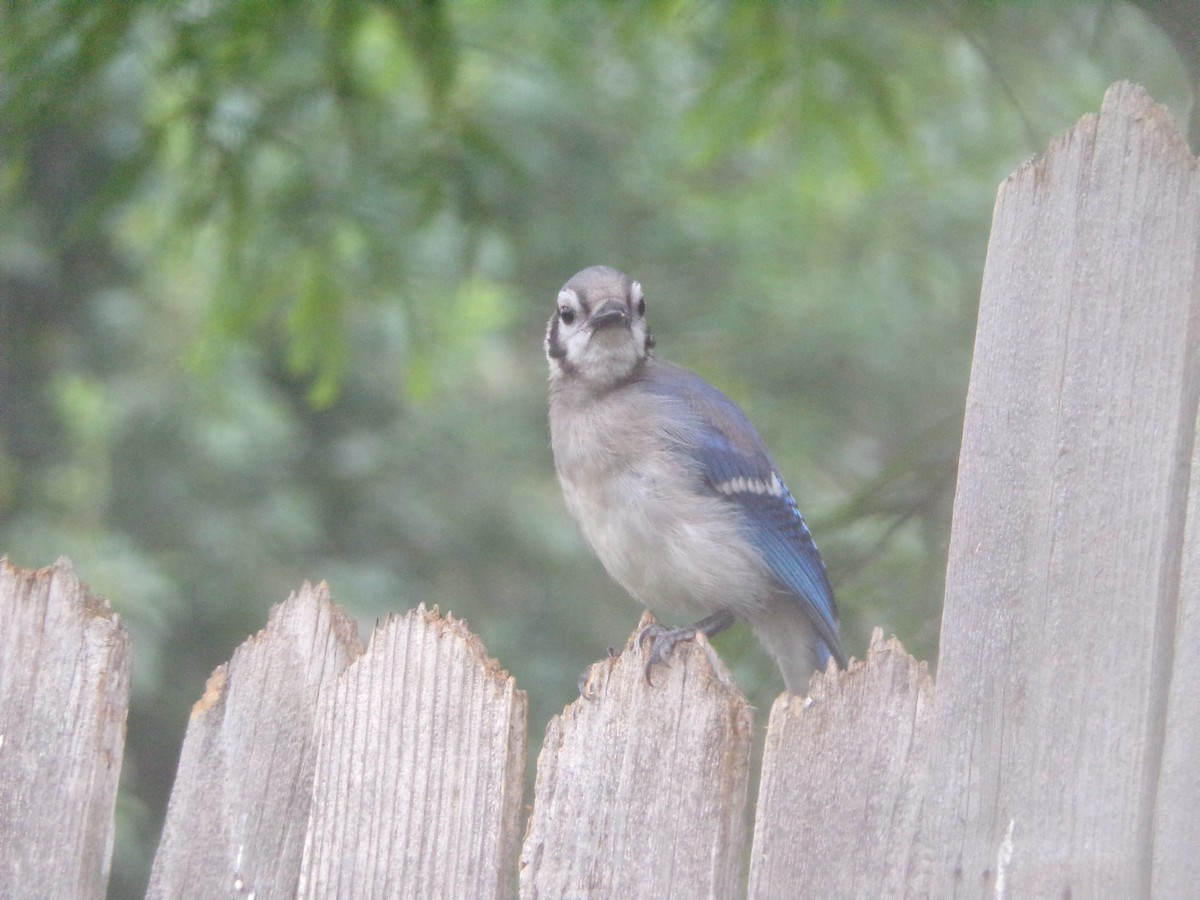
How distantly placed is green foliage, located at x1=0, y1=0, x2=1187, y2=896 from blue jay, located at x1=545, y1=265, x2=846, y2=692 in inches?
10.7

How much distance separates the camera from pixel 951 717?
4.09ft

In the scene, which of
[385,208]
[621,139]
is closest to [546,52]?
[385,208]

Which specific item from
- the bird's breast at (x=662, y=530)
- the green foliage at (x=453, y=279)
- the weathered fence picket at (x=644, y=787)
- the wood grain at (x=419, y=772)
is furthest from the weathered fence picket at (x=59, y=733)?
the green foliage at (x=453, y=279)

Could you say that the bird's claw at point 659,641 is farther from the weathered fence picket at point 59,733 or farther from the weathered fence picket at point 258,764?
the weathered fence picket at point 59,733

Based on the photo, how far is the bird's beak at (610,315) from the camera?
2645 millimetres

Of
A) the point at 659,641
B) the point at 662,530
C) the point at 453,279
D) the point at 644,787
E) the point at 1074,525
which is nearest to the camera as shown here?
the point at 1074,525

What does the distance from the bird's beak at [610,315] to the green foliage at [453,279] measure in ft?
1.84

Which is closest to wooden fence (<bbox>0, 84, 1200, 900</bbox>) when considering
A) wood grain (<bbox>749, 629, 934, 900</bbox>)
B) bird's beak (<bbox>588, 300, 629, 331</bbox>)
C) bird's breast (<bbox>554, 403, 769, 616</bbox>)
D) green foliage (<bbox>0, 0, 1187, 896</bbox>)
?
wood grain (<bbox>749, 629, 934, 900</bbox>)

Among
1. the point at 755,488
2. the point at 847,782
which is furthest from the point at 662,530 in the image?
the point at 847,782

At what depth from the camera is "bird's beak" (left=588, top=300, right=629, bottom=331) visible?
2645 millimetres

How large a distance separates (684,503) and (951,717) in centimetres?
127

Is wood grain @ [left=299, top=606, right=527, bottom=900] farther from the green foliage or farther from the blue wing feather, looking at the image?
the green foliage

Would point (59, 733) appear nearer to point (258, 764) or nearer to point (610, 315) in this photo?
point (258, 764)

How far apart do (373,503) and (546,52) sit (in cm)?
268
